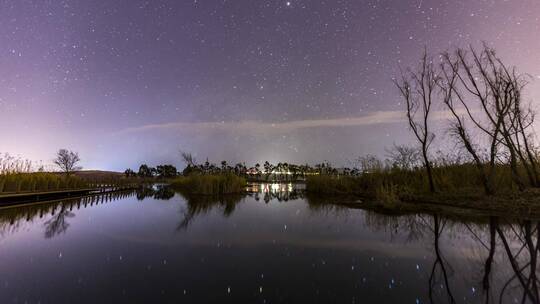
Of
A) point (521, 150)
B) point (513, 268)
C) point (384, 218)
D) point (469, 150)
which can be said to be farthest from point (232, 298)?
point (521, 150)

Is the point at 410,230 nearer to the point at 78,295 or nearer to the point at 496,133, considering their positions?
the point at 78,295

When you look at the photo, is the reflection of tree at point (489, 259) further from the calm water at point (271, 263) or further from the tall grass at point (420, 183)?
the tall grass at point (420, 183)

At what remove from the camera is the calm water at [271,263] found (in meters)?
3.84

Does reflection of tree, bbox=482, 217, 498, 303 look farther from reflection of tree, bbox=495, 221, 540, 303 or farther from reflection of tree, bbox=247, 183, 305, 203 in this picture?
reflection of tree, bbox=247, 183, 305, 203

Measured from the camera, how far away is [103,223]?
9.88 m

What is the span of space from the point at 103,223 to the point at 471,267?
10.2 m

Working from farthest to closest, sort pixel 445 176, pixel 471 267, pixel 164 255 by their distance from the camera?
1. pixel 445 176
2. pixel 164 255
3. pixel 471 267

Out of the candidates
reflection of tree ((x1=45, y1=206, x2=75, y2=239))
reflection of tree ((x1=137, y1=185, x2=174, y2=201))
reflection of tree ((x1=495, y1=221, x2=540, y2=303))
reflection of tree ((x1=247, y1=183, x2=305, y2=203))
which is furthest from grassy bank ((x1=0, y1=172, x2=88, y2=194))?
reflection of tree ((x1=495, y1=221, x2=540, y2=303))

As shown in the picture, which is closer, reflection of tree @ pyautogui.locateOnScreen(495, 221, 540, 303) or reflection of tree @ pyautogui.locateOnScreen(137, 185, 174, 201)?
reflection of tree @ pyautogui.locateOnScreen(495, 221, 540, 303)

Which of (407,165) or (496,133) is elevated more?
(496,133)

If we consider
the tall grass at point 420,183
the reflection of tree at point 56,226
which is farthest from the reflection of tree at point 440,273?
the reflection of tree at point 56,226

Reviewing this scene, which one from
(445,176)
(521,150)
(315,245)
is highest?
(521,150)

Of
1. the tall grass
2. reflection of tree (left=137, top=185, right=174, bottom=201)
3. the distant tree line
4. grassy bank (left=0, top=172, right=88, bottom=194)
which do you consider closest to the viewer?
the tall grass

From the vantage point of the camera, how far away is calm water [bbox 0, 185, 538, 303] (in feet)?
12.6
